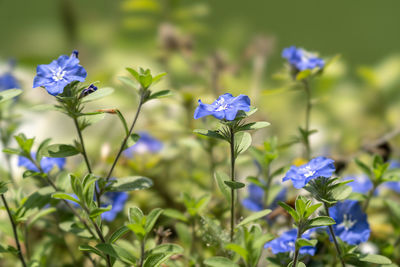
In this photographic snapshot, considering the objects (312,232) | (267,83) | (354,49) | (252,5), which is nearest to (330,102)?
(267,83)

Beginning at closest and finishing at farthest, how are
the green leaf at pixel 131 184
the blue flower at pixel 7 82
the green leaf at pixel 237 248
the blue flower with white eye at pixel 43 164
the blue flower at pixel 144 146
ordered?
the green leaf at pixel 237 248 < the green leaf at pixel 131 184 < the blue flower with white eye at pixel 43 164 < the blue flower at pixel 7 82 < the blue flower at pixel 144 146

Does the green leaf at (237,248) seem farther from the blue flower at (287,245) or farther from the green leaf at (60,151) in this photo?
the green leaf at (60,151)

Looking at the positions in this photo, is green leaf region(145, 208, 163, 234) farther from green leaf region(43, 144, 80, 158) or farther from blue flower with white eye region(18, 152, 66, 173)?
blue flower with white eye region(18, 152, 66, 173)

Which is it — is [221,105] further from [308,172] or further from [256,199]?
→ [256,199]

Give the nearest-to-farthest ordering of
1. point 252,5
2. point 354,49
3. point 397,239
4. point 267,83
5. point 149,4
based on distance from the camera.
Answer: point 397,239 < point 149,4 < point 267,83 < point 354,49 < point 252,5

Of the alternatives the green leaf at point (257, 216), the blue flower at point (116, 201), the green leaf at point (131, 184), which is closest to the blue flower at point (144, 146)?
the blue flower at point (116, 201)

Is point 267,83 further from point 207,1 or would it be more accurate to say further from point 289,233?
point 289,233
